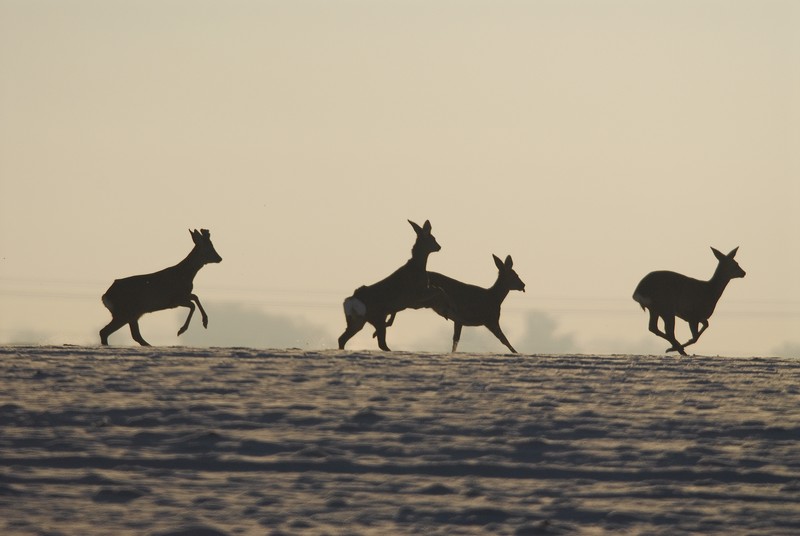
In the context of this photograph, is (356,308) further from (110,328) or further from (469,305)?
(110,328)

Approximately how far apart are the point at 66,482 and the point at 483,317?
16.2 m

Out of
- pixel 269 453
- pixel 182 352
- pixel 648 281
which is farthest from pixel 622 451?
pixel 648 281

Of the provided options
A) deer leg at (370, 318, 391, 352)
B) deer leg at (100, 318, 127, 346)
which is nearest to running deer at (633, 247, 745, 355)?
deer leg at (370, 318, 391, 352)

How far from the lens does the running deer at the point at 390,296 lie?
2420 cm

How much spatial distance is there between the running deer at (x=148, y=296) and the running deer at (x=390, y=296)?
2.67 metres

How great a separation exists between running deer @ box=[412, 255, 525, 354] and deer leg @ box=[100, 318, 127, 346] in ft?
17.8

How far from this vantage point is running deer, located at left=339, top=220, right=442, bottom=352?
2420 cm

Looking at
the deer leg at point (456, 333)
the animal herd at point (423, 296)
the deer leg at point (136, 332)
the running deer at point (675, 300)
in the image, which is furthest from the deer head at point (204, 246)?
the running deer at point (675, 300)

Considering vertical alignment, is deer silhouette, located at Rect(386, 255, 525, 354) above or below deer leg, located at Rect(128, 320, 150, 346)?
above

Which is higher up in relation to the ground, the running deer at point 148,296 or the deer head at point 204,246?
the deer head at point 204,246

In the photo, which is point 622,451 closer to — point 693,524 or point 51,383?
point 693,524

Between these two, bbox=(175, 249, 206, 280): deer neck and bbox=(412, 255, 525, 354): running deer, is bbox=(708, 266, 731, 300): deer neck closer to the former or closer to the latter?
bbox=(412, 255, 525, 354): running deer

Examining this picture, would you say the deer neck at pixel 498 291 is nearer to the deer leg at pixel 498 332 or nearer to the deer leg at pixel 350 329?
the deer leg at pixel 498 332

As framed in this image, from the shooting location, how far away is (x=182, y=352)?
65.7 ft
